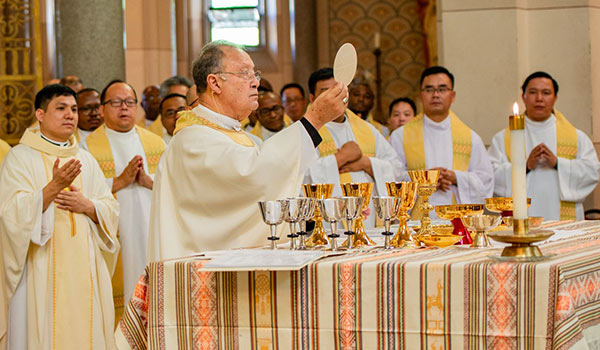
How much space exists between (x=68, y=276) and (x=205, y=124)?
82.3 inches

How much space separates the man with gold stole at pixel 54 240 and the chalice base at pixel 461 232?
8.73 ft

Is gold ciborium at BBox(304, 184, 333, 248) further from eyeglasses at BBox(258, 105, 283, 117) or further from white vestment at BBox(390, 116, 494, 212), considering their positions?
eyeglasses at BBox(258, 105, 283, 117)

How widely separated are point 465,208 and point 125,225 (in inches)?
161

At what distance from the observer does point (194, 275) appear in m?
3.10

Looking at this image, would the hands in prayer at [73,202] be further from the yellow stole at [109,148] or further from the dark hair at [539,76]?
the dark hair at [539,76]

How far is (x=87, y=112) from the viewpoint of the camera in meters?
7.58

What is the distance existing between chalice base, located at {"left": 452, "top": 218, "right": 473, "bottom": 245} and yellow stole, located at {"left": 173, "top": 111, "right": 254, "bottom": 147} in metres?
1.10

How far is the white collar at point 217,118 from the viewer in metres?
4.22

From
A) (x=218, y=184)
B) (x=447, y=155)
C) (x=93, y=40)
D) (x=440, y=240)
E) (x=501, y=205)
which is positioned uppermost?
(x=93, y=40)

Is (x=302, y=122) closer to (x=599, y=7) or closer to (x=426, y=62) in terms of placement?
(x=599, y=7)

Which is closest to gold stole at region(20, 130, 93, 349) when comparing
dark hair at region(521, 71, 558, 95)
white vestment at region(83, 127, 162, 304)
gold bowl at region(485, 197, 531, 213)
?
white vestment at region(83, 127, 162, 304)

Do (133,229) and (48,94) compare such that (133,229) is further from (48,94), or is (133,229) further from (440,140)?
(440,140)

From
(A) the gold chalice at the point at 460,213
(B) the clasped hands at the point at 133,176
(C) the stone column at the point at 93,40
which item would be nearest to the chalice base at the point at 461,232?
(A) the gold chalice at the point at 460,213

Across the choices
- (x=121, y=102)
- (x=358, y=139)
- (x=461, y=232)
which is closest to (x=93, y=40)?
(x=121, y=102)
